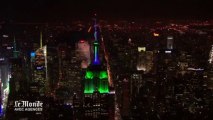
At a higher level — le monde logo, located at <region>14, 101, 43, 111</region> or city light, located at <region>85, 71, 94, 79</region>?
city light, located at <region>85, 71, 94, 79</region>

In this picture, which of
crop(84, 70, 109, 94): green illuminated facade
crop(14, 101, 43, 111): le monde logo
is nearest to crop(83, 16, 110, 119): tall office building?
crop(84, 70, 109, 94): green illuminated facade

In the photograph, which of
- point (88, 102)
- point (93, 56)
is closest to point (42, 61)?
point (93, 56)

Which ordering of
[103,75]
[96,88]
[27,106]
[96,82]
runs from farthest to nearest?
[27,106]
[103,75]
[96,82]
[96,88]

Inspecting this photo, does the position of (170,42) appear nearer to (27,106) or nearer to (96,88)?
(96,88)

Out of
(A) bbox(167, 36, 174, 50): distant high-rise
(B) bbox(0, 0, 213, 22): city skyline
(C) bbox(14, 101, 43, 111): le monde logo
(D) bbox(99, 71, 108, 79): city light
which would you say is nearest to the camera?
(B) bbox(0, 0, 213, 22): city skyline

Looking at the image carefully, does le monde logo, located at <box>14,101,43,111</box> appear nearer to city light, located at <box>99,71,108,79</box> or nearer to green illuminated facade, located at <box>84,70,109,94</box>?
green illuminated facade, located at <box>84,70,109,94</box>

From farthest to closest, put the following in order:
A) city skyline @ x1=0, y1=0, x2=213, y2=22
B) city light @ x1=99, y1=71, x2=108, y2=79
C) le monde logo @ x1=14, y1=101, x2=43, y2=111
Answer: le monde logo @ x1=14, y1=101, x2=43, y2=111
city light @ x1=99, y1=71, x2=108, y2=79
city skyline @ x1=0, y1=0, x2=213, y2=22

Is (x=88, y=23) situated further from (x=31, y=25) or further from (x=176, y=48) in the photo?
(x=176, y=48)

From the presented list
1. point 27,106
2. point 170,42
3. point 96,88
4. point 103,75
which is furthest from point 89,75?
point 170,42

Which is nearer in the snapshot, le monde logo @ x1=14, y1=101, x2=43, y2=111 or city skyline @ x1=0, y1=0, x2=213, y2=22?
city skyline @ x1=0, y1=0, x2=213, y2=22
